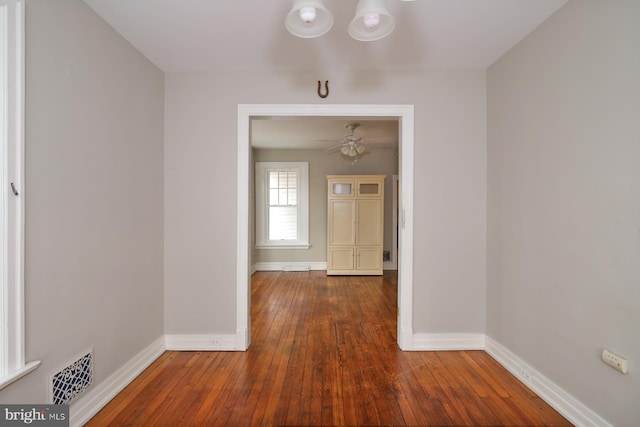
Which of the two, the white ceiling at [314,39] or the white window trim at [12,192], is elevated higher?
the white ceiling at [314,39]

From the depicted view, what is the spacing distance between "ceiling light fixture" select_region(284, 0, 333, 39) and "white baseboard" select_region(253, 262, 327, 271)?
4.97 m

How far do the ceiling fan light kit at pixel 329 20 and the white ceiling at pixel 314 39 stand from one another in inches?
17.4

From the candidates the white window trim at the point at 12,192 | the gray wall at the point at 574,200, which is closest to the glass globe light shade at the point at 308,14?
the white window trim at the point at 12,192

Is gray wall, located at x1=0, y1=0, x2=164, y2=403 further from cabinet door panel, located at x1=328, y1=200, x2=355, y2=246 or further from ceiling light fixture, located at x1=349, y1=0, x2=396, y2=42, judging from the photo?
cabinet door panel, located at x1=328, y1=200, x2=355, y2=246

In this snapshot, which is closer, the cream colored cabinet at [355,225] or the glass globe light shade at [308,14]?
the glass globe light shade at [308,14]

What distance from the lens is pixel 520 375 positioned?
2033 millimetres

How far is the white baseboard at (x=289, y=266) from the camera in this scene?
5910mm

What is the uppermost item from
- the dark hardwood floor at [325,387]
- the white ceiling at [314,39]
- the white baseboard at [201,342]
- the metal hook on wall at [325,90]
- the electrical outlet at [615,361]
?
the white ceiling at [314,39]

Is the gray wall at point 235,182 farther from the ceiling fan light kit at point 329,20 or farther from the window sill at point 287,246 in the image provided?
the window sill at point 287,246

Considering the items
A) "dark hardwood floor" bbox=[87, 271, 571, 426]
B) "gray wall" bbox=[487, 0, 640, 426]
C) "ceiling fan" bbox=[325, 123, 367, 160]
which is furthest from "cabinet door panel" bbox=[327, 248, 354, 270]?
"gray wall" bbox=[487, 0, 640, 426]

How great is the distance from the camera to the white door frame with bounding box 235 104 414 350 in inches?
97.0

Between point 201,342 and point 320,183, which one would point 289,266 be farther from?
point 201,342

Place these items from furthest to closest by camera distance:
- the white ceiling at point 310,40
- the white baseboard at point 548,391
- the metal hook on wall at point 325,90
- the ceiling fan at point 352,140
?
the ceiling fan at point 352,140, the metal hook on wall at point 325,90, the white ceiling at point 310,40, the white baseboard at point 548,391

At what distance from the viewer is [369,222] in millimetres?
5410
